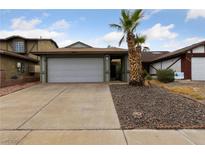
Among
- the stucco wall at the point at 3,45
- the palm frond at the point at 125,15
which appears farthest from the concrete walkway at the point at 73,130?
the stucco wall at the point at 3,45

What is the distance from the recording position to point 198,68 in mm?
20375

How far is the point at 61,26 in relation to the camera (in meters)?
24.0

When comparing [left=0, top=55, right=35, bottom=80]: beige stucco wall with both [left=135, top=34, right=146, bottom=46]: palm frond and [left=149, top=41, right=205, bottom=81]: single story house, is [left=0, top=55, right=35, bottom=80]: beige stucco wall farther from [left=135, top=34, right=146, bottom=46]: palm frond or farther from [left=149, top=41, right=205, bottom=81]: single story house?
[left=149, top=41, right=205, bottom=81]: single story house

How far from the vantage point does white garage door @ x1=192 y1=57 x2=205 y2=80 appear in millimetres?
20327

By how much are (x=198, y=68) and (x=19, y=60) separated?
17359 millimetres

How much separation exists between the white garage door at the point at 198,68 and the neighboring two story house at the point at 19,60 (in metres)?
15.3

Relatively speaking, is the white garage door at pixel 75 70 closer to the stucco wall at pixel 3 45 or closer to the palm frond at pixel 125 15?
the palm frond at pixel 125 15

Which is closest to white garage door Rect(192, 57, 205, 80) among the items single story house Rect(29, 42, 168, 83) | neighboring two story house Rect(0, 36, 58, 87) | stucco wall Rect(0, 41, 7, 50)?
single story house Rect(29, 42, 168, 83)

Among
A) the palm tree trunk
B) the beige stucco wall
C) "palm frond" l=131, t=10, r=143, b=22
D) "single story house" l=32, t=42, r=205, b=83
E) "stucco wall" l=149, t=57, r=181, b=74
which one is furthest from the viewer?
"stucco wall" l=149, t=57, r=181, b=74

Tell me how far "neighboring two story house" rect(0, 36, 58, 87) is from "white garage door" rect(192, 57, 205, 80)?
15272 mm

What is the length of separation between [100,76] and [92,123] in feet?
45.9

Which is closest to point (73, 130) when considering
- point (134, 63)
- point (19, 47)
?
point (134, 63)

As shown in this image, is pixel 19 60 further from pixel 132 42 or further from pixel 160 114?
pixel 160 114

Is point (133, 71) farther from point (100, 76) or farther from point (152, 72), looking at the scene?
point (152, 72)
